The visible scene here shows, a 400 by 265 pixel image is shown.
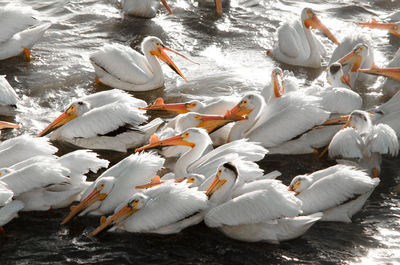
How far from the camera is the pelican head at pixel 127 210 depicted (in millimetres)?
4258

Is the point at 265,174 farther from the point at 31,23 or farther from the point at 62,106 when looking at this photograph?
the point at 31,23

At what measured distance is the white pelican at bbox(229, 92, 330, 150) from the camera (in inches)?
210

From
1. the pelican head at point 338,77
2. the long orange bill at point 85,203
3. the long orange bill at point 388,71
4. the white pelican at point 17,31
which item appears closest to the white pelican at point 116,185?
the long orange bill at point 85,203

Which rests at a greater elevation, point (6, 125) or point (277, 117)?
point (277, 117)

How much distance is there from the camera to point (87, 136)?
538 centimetres

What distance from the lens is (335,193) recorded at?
176 inches

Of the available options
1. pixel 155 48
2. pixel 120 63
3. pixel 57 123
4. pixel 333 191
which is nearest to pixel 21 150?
pixel 57 123

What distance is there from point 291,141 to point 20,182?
2.34 metres

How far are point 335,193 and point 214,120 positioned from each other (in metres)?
1.37

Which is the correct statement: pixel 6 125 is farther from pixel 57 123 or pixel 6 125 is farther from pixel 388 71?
pixel 388 71

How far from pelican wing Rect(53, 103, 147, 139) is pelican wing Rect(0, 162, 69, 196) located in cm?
86

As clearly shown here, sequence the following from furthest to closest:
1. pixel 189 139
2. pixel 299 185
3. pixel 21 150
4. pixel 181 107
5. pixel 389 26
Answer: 1. pixel 389 26
2. pixel 181 107
3. pixel 189 139
4. pixel 21 150
5. pixel 299 185

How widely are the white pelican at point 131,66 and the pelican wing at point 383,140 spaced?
88.0 inches

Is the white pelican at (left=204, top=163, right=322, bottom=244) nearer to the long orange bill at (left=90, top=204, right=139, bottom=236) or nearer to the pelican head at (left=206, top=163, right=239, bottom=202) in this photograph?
the pelican head at (left=206, top=163, right=239, bottom=202)
